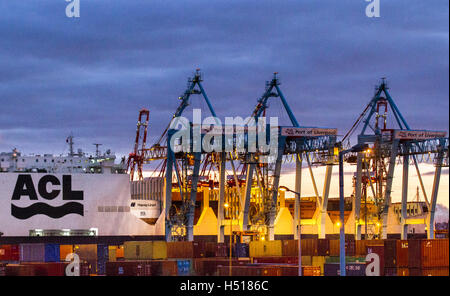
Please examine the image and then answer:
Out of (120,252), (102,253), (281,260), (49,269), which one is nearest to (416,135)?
(120,252)

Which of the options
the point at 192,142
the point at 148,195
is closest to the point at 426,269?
the point at 192,142

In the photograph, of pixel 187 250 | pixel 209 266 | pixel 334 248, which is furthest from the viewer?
pixel 187 250

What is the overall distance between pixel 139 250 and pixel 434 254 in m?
28.1

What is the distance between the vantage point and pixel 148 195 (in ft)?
367

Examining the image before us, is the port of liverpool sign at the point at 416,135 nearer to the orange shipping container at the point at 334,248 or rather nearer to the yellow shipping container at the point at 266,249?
the orange shipping container at the point at 334,248

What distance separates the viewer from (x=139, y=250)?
74.3 meters

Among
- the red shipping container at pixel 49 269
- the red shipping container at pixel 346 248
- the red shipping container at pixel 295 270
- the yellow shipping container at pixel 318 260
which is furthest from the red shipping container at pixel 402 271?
the red shipping container at pixel 49 269

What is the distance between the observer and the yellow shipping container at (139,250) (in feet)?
241

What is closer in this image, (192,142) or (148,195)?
(192,142)

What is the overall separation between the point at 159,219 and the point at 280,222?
23361 mm

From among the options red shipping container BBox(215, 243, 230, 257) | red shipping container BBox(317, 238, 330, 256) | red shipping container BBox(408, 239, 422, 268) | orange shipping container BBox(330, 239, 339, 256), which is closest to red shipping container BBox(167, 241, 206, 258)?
red shipping container BBox(215, 243, 230, 257)

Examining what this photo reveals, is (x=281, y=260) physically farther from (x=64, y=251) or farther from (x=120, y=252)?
(x=120, y=252)

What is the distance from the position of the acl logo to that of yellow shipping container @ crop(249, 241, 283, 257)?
29.1 m

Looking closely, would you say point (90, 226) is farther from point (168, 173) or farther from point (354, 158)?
point (354, 158)
